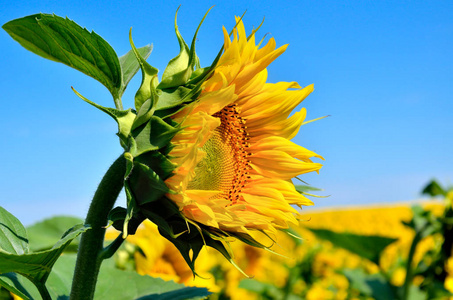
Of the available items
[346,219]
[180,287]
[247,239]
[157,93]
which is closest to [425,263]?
[180,287]

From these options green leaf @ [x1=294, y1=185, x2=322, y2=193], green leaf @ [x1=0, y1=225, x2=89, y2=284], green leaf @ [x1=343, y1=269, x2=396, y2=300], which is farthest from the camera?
green leaf @ [x1=343, y1=269, x2=396, y2=300]

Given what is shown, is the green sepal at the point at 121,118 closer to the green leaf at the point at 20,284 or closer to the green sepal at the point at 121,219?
the green sepal at the point at 121,219

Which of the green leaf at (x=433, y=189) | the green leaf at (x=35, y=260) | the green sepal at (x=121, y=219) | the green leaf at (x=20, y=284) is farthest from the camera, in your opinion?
the green leaf at (x=433, y=189)

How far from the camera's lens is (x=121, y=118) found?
1127 millimetres

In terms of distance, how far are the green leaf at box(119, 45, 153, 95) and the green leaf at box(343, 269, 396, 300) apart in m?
2.53

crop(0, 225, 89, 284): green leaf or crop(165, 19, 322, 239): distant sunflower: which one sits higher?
crop(165, 19, 322, 239): distant sunflower

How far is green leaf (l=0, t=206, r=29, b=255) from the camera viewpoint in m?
1.19

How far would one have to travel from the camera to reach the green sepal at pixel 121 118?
1.11m

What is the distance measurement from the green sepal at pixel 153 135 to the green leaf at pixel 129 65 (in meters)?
0.21

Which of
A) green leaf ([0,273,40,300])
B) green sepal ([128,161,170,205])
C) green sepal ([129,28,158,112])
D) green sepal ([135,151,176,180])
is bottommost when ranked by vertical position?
green leaf ([0,273,40,300])

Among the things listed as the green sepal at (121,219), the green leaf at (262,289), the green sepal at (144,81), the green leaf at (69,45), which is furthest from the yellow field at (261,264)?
the green leaf at (69,45)

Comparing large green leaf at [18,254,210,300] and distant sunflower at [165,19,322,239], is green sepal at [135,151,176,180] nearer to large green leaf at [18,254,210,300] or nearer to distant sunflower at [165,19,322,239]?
distant sunflower at [165,19,322,239]

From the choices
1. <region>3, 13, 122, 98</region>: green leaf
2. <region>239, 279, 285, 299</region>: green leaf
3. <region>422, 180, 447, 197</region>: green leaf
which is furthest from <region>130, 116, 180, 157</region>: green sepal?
<region>422, 180, 447, 197</region>: green leaf

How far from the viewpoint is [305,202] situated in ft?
4.34
